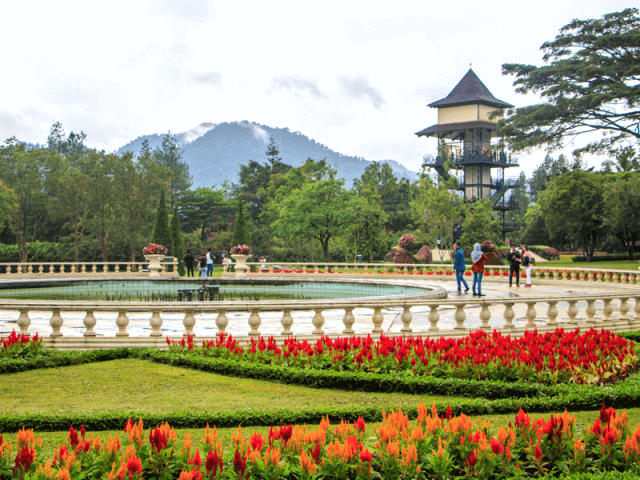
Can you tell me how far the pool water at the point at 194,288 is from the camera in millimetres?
23578

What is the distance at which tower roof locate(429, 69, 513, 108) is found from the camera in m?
69.4

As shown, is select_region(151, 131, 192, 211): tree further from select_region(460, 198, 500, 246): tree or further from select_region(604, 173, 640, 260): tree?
select_region(604, 173, 640, 260): tree

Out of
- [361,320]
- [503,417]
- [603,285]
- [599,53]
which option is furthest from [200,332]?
[599,53]

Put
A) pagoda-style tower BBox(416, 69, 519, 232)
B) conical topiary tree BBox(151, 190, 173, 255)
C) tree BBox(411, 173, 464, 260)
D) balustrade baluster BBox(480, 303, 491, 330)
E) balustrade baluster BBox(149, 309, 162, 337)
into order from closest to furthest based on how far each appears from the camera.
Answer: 1. balustrade baluster BBox(149, 309, 162, 337)
2. balustrade baluster BBox(480, 303, 491, 330)
3. conical topiary tree BBox(151, 190, 173, 255)
4. tree BBox(411, 173, 464, 260)
5. pagoda-style tower BBox(416, 69, 519, 232)

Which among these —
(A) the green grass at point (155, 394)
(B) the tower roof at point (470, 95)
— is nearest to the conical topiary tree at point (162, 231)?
(A) the green grass at point (155, 394)

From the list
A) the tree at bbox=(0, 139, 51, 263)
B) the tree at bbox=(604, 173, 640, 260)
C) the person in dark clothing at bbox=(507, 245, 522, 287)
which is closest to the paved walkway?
the person in dark clothing at bbox=(507, 245, 522, 287)

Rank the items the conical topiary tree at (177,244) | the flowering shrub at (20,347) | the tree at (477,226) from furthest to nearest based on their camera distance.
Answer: the tree at (477,226) → the conical topiary tree at (177,244) → the flowering shrub at (20,347)

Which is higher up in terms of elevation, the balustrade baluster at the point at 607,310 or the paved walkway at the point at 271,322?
the balustrade baluster at the point at 607,310

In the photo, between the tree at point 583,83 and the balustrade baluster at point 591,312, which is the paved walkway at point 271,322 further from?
the tree at point 583,83

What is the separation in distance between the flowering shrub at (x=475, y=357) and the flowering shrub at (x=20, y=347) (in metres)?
2.65

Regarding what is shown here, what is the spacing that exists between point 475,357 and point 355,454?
443 cm

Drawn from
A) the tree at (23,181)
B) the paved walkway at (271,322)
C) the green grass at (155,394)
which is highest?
the tree at (23,181)

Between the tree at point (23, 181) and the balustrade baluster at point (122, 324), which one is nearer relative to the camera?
the balustrade baluster at point (122, 324)

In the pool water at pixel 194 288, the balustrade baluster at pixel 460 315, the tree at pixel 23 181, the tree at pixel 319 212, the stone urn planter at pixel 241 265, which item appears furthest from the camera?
the tree at pixel 23 181
